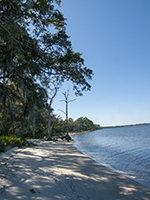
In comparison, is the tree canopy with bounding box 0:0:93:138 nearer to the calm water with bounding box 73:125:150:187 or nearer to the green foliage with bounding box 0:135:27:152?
the green foliage with bounding box 0:135:27:152

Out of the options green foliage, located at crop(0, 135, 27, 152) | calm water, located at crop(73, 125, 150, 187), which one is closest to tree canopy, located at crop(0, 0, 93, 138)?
green foliage, located at crop(0, 135, 27, 152)

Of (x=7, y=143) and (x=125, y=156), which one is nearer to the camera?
A: (x=7, y=143)

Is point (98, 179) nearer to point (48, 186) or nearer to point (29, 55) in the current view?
point (48, 186)

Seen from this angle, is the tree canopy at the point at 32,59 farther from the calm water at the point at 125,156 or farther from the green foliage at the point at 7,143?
the calm water at the point at 125,156

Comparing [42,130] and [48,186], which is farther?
[42,130]

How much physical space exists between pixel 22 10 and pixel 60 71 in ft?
11.7

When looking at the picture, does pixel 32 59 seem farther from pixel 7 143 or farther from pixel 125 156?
pixel 125 156

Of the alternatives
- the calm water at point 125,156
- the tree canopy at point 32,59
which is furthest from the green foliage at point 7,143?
the calm water at point 125,156

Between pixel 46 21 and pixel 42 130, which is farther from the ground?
pixel 46 21

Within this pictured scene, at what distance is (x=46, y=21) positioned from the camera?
7203 millimetres

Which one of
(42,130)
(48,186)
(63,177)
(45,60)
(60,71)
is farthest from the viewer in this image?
(42,130)

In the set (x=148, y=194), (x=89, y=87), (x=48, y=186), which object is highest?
(x=89, y=87)

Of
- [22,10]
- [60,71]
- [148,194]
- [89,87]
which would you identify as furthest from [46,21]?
[148,194]

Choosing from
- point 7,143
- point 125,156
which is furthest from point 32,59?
point 125,156
